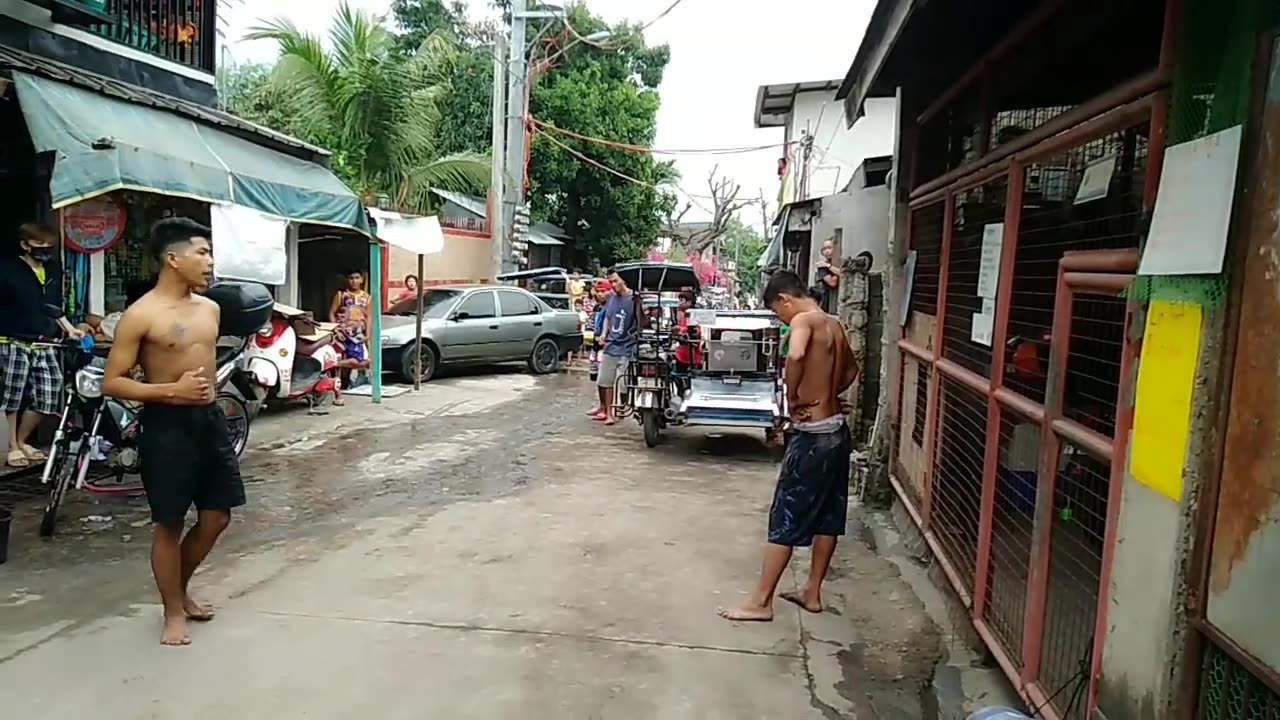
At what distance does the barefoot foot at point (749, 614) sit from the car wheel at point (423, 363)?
9796mm

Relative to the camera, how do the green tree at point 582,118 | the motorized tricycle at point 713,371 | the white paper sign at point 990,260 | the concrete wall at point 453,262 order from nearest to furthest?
the white paper sign at point 990,260
the motorized tricycle at point 713,371
the concrete wall at point 453,262
the green tree at point 582,118

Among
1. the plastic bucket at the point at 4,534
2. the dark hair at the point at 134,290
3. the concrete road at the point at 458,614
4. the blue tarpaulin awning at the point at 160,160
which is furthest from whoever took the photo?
the dark hair at the point at 134,290

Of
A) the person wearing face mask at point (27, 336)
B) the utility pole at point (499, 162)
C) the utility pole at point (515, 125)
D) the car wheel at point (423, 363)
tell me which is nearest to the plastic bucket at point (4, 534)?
the person wearing face mask at point (27, 336)

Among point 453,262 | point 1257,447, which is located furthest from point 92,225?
point 453,262

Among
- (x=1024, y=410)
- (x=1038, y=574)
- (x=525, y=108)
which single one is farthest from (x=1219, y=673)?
(x=525, y=108)

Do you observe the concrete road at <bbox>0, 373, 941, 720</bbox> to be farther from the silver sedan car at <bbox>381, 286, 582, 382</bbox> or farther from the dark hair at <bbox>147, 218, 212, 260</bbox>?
the silver sedan car at <bbox>381, 286, 582, 382</bbox>

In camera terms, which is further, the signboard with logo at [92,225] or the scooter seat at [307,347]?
the scooter seat at [307,347]

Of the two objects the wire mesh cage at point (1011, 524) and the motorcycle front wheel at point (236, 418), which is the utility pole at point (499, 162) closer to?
the motorcycle front wheel at point (236, 418)

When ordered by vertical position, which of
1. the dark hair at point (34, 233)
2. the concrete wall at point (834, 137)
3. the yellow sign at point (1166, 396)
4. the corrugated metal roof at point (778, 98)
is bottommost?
the yellow sign at point (1166, 396)

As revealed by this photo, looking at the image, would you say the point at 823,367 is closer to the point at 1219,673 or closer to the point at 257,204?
the point at 1219,673

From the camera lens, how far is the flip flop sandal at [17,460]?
6.88 m

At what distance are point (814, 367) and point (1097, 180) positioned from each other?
5.69 ft

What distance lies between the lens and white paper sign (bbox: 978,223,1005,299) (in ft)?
13.5

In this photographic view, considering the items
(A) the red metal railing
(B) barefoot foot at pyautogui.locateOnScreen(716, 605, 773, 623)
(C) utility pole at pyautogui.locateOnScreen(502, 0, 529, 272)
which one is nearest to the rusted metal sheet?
(B) barefoot foot at pyautogui.locateOnScreen(716, 605, 773, 623)
